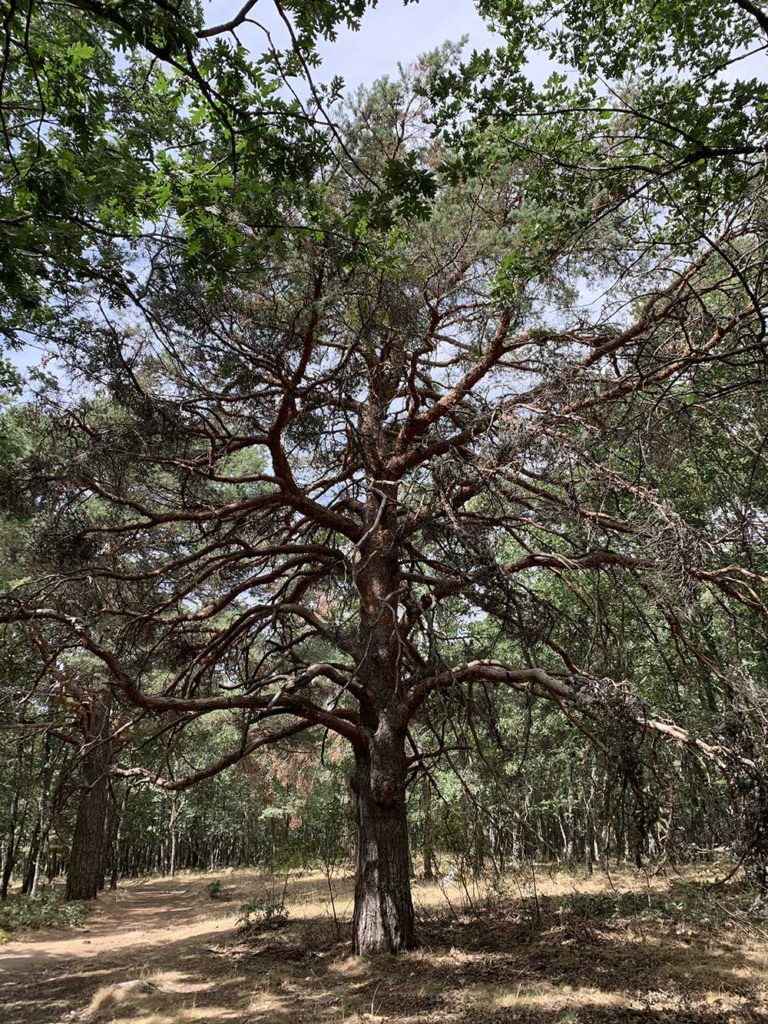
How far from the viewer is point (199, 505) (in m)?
6.97

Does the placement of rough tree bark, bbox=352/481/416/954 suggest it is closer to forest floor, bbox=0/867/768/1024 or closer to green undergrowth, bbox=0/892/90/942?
forest floor, bbox=0/867/768/1024

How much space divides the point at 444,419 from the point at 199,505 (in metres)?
3.34

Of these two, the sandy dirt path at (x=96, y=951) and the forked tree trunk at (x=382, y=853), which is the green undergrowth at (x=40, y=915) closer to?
the sandy dirt path at (x=96, y=951)

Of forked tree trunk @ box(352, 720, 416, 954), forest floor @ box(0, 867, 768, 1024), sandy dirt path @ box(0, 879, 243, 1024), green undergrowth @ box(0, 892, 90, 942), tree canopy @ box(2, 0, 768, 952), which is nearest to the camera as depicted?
tree canopy @ box(2, 0, 768, 952)

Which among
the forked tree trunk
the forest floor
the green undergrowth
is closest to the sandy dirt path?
the forest floor

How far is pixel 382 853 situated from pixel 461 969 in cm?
133

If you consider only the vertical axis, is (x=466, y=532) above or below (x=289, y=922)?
above

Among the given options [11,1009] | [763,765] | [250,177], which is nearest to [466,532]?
[763,765]

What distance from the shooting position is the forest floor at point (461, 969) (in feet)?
17.0

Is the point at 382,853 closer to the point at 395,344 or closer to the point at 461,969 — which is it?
the point at 461,969

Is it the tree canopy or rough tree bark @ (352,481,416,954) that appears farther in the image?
rough tree bark @ (352,481,416,954)

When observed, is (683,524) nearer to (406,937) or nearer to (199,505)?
(199,505)

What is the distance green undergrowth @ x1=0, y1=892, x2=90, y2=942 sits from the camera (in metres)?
12.2

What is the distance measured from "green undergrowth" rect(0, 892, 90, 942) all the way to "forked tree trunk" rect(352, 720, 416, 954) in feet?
29.8
